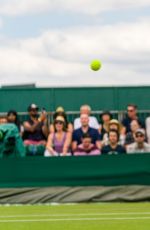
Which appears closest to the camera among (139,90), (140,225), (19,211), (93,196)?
(140,225)

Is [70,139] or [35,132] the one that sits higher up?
[35,132]

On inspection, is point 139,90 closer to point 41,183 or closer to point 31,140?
point 31,140

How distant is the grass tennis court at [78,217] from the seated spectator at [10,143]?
1.23m

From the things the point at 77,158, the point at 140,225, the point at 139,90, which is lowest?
the point at 140,225

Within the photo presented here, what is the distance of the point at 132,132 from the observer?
14867 millimetres

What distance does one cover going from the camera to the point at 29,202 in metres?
13.3

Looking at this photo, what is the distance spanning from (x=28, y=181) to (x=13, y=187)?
28 centimetres

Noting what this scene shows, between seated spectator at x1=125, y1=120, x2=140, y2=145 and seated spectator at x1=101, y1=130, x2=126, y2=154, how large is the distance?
0.38 m

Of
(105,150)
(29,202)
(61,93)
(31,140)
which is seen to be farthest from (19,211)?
(61,93)

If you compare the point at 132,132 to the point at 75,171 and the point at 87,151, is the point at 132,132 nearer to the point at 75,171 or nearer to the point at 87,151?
the point at 87,151

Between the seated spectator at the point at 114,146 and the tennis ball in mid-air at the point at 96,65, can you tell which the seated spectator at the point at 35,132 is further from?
the tennis ball in mid-air at the point at 96,65

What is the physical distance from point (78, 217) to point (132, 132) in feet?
14.8

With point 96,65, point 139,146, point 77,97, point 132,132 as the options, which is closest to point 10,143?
point 139,146

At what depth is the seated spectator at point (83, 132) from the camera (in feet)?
46.6
